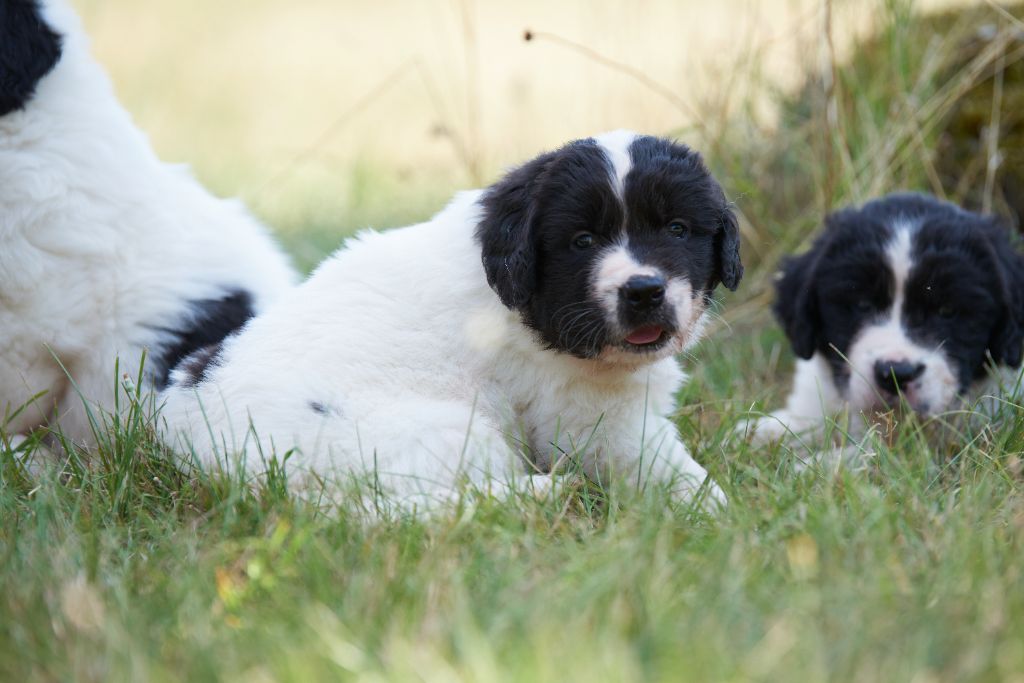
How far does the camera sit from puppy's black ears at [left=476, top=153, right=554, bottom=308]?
336 cm

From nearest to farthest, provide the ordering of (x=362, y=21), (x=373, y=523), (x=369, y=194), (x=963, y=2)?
(x=373, y=523) < (x=963, y=2) < (x=369, y=194) < (x=362, y=21)

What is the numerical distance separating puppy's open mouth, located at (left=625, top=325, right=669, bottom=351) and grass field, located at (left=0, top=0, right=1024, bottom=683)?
441 millimetres

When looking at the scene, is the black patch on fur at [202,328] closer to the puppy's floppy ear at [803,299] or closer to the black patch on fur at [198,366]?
the black patch on fur at [198,366]

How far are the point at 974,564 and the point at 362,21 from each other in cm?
1150

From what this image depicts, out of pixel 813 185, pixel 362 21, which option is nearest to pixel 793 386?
pixel 813 185

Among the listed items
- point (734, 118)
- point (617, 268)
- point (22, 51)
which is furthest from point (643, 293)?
point (734, 118)

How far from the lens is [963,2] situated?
684cm

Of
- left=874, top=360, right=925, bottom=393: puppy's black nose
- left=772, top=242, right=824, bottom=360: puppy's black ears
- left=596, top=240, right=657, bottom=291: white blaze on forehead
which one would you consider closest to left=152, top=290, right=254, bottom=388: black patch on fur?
left=596, top=240, right=657, bottom=291: white blaze on forehead

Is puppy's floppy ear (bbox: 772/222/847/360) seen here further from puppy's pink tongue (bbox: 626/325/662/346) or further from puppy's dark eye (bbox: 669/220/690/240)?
puppy's pink tongue (bbox: 626/325/662/346)

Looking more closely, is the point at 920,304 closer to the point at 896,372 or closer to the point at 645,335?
the point at 896,372

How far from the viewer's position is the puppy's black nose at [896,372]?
4.20 meters

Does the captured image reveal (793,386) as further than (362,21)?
No

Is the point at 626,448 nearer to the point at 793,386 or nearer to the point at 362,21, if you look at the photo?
the point at 793,386

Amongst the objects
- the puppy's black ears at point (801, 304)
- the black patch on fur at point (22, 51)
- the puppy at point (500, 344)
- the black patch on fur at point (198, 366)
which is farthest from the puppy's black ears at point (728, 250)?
the black patch on fur at point (22, 51)
